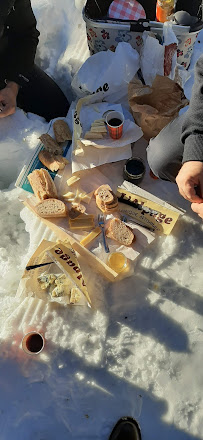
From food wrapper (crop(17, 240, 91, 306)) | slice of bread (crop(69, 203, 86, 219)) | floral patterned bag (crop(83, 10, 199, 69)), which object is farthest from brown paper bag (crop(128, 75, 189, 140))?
food wrapper (crop(17, 240, 91, 306))

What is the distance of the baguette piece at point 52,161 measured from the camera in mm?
2254

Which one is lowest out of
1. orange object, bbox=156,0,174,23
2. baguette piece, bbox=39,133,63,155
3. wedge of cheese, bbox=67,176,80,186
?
wedge of cheese, bbox=67,176,80,186

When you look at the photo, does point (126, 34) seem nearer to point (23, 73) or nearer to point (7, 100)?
point (23, 73)

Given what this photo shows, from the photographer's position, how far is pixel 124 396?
1.71m

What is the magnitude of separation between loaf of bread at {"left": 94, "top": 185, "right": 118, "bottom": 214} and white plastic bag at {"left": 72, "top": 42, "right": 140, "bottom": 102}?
722 mm

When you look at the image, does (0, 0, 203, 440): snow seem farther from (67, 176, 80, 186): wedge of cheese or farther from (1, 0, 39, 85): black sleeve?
(1, 0, 39, 85): black sleeve

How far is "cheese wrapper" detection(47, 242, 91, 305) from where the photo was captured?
187 cm

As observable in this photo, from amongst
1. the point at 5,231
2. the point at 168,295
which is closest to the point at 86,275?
the point at 168,295

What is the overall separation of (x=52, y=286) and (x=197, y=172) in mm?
950

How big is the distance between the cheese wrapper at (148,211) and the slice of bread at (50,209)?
346 mm

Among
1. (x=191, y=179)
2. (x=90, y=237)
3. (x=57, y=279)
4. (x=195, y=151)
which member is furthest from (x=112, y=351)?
(x=195, y=151)

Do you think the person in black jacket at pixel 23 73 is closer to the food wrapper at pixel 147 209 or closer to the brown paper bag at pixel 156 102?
the brown paper bag at pixel 156 102

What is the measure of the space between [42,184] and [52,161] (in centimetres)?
21

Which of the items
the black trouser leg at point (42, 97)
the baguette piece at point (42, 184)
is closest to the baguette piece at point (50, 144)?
the baguette piece at point (42, 184)
